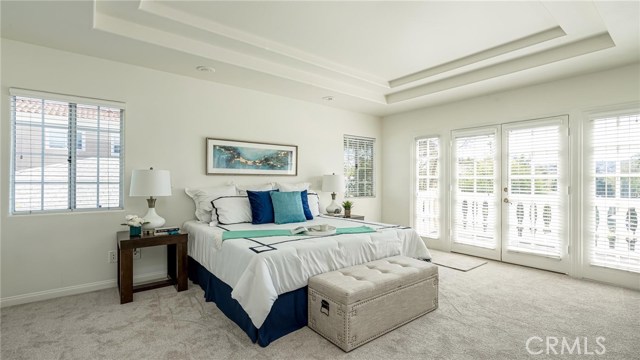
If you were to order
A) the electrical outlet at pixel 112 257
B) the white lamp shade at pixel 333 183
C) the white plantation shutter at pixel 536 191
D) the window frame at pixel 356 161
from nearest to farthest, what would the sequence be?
the electrical outlet at pixel 112 257 → the white plantation shutter at pixel 536 191 → the white lamp shade at pixel 333 183 → the window frame at pixel 356 161

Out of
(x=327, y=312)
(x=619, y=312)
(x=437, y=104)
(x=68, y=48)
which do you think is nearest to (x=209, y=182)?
(x=68, y=48)

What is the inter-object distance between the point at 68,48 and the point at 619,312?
5.61 m

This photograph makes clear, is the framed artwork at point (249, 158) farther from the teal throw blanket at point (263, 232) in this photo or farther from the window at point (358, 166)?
the teal throw blanket at point (263, 232)

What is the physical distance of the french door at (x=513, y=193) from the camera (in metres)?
3.83

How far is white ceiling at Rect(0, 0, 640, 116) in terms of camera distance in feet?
8.37

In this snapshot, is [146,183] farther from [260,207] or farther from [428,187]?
[428,187]

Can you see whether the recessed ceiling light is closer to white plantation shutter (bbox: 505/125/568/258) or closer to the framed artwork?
the framed artwork

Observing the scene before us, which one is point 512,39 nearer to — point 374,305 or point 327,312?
point 374,305

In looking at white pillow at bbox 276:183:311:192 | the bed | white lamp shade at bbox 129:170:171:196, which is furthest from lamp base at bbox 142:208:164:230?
white pillow at bbox 276:183:311:192

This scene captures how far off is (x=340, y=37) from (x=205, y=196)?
2.33 meters

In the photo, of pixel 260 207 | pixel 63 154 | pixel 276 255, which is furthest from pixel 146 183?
pixel 276 255

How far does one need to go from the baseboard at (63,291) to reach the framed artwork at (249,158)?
141 centimetres

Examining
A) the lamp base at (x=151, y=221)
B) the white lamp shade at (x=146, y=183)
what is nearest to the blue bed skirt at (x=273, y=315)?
the lamp base at (x=151, y=221)

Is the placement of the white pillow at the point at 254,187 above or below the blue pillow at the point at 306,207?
above
